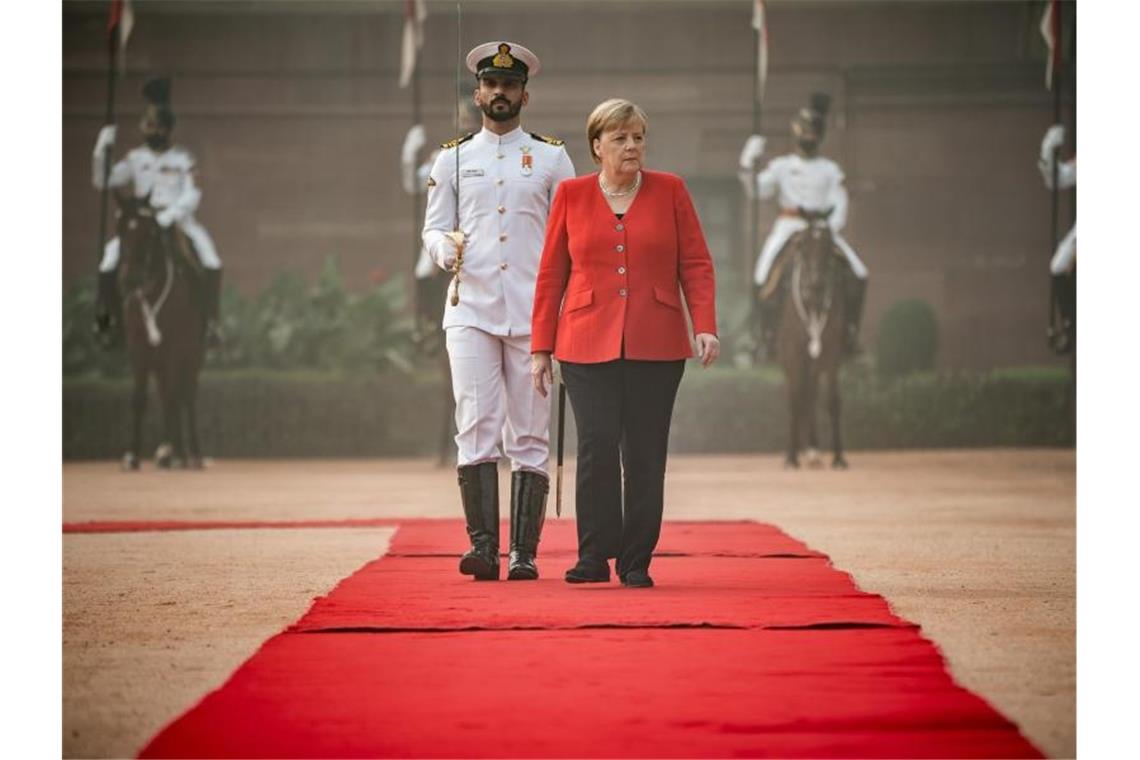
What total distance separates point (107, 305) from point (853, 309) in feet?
16.9


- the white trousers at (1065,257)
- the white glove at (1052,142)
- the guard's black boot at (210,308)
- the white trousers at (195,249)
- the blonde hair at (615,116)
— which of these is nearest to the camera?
the blonde hair at (615,116)

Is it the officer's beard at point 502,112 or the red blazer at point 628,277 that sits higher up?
the officer's beard at point 502,112

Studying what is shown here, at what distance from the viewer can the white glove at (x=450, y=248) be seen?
5277mm

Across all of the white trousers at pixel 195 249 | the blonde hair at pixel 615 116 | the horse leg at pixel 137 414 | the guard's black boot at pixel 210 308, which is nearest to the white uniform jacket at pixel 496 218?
the blonde hair at pixel 615 116

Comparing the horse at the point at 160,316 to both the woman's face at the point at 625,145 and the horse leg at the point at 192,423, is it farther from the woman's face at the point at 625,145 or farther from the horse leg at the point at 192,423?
the woman's face at the point at 625,145

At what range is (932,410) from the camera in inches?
635

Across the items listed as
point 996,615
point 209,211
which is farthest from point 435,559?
point 209,211

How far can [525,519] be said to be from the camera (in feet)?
17.7

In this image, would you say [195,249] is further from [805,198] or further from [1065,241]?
[1065,241]

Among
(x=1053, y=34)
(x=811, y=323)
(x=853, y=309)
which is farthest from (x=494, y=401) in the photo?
(x=853, y=309)

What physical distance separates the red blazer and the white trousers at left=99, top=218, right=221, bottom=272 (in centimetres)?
866

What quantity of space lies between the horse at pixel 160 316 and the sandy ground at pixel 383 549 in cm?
44

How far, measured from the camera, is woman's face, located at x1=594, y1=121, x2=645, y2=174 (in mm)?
4934

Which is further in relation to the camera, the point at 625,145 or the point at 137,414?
the point at 137,414
